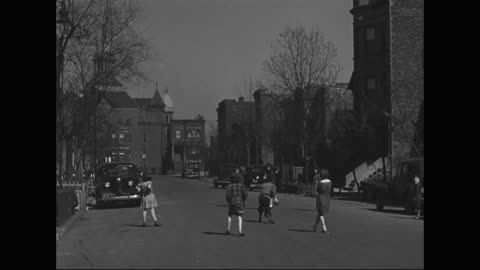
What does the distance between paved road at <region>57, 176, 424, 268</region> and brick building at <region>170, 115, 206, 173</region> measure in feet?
371

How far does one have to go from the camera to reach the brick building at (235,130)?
313ft

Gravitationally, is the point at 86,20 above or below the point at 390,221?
above

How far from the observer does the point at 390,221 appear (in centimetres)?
2511

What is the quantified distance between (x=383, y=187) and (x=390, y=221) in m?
7.16

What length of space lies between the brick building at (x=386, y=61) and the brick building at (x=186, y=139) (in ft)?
282

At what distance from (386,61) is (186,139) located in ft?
345

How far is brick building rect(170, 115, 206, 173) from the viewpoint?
141 m

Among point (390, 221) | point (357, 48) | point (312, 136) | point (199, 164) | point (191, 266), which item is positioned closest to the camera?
point (191, 266)

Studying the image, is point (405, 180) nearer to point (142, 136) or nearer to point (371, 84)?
point (371, 84)

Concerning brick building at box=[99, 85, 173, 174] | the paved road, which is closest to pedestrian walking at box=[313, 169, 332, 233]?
the paved road

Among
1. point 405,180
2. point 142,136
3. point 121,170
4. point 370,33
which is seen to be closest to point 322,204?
point 405,180

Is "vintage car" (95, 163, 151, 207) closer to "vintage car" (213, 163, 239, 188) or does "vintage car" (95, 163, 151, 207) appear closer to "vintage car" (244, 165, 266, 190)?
"vintage car" (244, 165, 266, 190)
